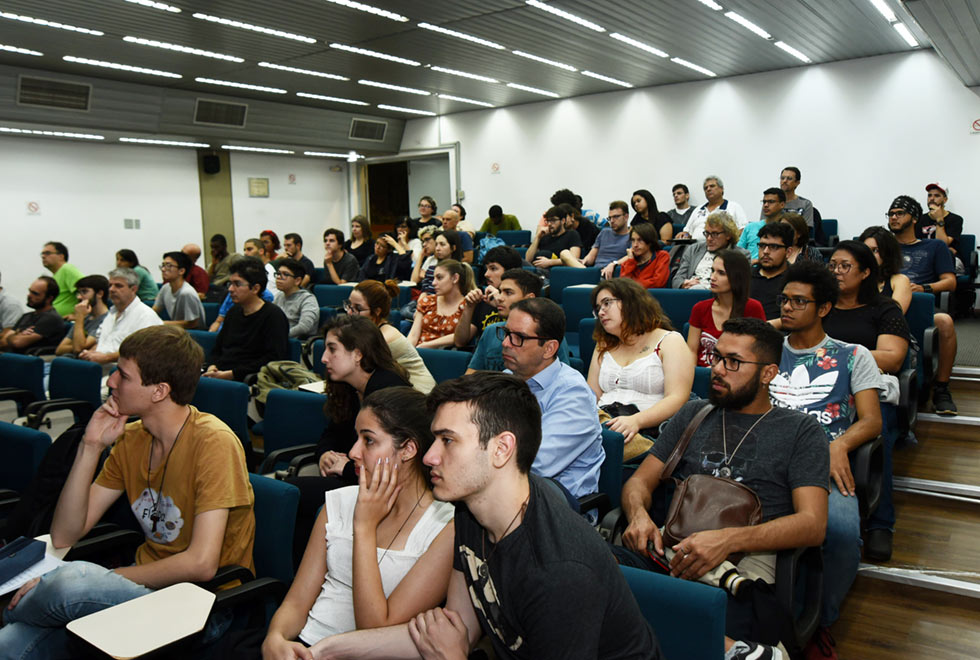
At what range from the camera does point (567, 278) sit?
5938 mm

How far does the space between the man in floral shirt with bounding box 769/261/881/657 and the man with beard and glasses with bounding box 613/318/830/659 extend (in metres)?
0.41

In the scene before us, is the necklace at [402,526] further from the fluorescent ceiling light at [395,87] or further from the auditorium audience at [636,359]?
the fluorescent ceiling light at [395,87]

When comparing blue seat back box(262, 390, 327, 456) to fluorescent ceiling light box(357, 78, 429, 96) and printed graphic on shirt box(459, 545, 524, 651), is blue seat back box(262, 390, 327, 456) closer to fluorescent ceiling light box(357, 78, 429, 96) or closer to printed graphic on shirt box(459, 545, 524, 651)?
printed graphic on shirt box(459, 545, 524, 651)

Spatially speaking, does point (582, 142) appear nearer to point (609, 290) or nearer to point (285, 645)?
point (609, 290)

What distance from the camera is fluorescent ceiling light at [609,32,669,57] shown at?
7793 mm

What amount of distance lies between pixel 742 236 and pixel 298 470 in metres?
4.70

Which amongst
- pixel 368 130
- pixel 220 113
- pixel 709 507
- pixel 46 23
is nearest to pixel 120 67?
pixel 46 23

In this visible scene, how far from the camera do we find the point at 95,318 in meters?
5.39

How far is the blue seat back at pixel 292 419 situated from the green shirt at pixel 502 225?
7.93 meters

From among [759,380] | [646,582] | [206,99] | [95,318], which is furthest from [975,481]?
[206,99]

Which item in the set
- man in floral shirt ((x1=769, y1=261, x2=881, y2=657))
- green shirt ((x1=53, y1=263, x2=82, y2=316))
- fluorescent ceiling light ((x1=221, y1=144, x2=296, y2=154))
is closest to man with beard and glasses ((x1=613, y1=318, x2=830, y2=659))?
man in floral shirt ((x1=769, y1=261, x2=881, y2=657))

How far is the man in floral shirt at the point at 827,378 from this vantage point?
8.46 feet

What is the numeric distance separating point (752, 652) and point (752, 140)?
9617mm

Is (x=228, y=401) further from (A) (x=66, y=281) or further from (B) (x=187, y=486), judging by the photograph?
(A) (x=66, y=281)
